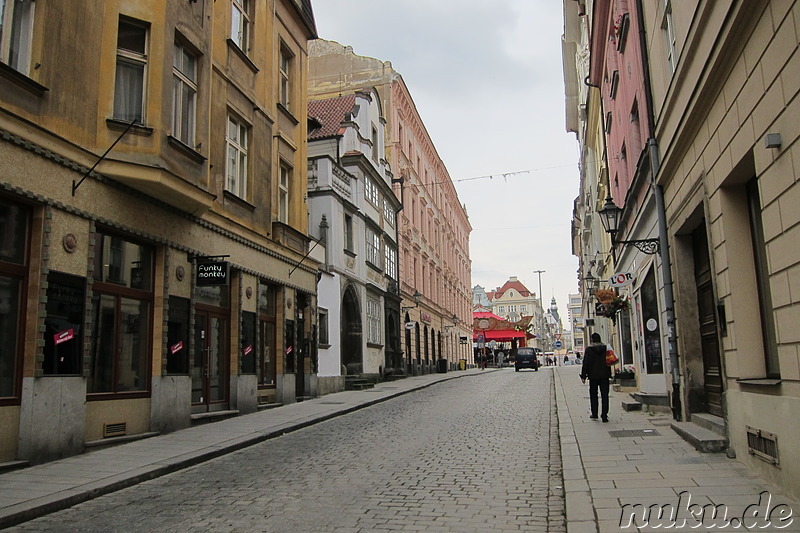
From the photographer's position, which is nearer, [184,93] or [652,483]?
[652,483]

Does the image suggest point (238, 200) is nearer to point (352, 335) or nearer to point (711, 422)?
point (711, 422)

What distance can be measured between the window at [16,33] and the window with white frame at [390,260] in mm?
23064

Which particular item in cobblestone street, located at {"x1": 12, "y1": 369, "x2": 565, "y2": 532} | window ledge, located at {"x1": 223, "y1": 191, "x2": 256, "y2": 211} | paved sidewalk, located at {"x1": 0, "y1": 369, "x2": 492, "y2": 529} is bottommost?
cobblestone street, located at {"x1": 12, "y1": 369, "x2": 565, "y2": 532}

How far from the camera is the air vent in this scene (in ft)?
35.5

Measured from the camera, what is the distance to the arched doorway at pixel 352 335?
26250 millimetres

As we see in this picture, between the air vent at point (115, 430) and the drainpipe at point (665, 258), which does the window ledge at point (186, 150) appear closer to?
the air vent at point (115, 430)

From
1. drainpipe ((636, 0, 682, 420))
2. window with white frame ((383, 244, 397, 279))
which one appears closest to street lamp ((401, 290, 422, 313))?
window with white frame ((383, 244, 397, 279))

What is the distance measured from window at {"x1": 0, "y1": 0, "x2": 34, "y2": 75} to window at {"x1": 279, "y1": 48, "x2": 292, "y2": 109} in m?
10.1

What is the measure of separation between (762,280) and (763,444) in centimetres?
179

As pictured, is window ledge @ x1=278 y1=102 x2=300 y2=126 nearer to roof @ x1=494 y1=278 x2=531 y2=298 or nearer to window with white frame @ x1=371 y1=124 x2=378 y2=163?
window with white frame @ x1=371 y1=124 x2=378 y2=163

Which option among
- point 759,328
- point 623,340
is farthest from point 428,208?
point 759,328

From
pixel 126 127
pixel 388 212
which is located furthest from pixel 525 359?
pixel 126 127

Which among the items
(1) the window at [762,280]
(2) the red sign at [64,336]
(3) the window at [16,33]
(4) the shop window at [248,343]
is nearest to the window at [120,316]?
(2) the red sign at [64,336]

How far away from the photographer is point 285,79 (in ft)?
65.1
